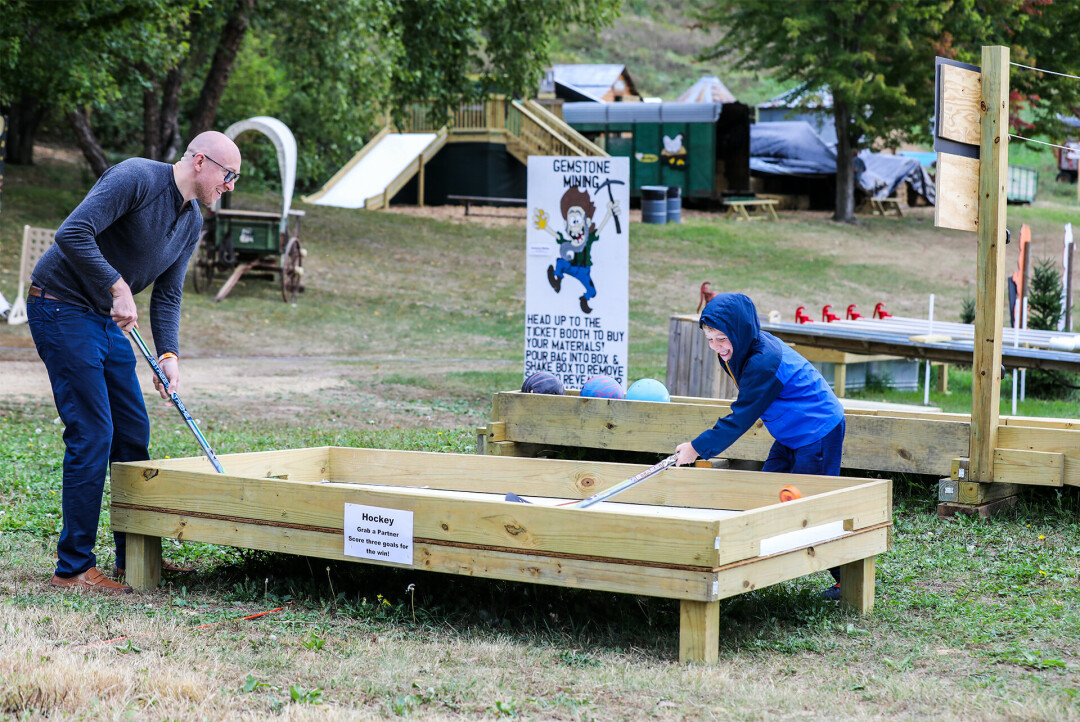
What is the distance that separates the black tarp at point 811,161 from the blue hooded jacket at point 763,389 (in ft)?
91.9

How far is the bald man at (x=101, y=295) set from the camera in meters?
4.78

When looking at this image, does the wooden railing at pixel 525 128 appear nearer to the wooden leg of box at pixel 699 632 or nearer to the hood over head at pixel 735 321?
the hood over head at pixel 735 321

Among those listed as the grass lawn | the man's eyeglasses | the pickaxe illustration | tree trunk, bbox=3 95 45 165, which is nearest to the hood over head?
the grass lawn

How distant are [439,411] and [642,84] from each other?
5169 cm

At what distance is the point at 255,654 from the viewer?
4.04 meters

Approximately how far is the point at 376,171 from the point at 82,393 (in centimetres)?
2818

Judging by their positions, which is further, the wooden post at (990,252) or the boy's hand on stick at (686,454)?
the wooden post at (990,252)

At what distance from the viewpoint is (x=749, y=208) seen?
3159cm

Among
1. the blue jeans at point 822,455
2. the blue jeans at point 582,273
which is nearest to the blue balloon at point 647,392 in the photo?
the blue jeans at point 582,273

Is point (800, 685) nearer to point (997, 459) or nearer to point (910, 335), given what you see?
point (997, 459)

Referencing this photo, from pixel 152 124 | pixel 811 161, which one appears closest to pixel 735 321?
pixel 152 124

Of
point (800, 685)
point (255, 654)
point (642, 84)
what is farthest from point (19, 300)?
point (642, 84)

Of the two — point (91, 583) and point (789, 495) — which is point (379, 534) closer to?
point (91, 583)

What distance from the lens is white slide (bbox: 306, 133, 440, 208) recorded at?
101 ft
